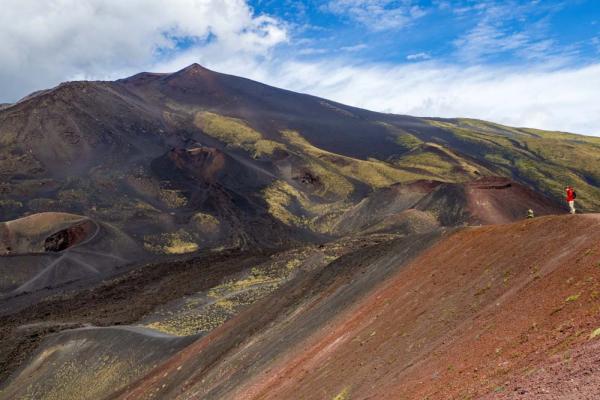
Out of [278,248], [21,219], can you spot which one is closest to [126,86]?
[21,219]

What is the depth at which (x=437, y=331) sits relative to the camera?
17.7 metres

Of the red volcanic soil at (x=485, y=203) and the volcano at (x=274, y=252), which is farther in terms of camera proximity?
the red volcanic soil at (x=485, y=203)

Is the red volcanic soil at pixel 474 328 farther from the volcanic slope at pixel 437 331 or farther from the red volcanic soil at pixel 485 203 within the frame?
the red volcanic soil at pixel 485 203

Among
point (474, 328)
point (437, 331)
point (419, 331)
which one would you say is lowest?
point (419, 331)

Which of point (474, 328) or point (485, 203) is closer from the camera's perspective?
point (474, 328)

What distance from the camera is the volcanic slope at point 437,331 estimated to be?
12.1m

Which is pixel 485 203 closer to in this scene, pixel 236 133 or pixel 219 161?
pixel 219 161

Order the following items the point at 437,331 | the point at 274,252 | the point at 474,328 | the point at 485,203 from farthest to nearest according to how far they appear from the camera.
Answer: the point at 274,252
the point at 485,203
the point at 437,331
the point at 474,328

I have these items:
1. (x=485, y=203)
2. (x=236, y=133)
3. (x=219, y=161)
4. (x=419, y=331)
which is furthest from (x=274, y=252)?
(x=236, y=133)

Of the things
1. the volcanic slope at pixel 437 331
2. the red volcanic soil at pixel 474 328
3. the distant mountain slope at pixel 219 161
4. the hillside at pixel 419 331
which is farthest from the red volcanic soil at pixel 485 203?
the red volcanic soil at pixel 474 328

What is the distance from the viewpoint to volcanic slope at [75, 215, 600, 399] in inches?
477

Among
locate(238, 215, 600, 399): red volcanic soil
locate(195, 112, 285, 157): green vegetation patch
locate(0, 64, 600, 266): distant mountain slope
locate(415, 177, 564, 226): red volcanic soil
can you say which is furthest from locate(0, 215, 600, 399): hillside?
locate(195, 112, 285, 157): green vegetation patch

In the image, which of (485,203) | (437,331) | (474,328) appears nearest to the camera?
(474,328)

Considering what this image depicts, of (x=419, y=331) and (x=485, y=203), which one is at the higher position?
(x=485, y=203)
